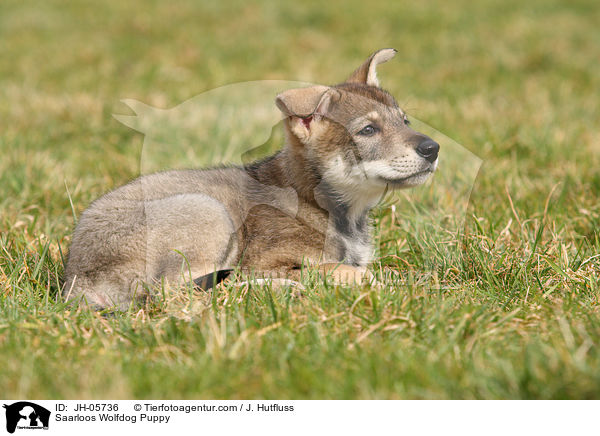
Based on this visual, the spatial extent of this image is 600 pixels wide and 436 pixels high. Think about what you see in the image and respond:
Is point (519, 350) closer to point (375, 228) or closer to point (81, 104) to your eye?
point (375, 228)

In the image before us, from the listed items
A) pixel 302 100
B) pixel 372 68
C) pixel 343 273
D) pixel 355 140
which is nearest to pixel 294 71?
pixel 372 68

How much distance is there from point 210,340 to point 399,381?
89 cm

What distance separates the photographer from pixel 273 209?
4.27 m

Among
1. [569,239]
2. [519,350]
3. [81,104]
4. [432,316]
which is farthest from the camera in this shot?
[81,104]

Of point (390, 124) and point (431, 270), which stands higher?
point (390, 124)

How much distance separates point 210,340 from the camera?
10.0ft

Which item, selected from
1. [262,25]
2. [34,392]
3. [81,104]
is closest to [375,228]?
[34,392]

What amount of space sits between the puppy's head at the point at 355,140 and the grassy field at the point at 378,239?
59 centimetres

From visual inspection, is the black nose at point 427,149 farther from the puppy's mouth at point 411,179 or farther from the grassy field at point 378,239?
the grassy field at point 378,239

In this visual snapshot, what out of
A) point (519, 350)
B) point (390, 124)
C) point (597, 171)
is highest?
point (390, 124)

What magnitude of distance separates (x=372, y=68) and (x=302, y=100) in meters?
0.98

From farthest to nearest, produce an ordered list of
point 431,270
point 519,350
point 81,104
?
point 81,104 < point 431,270 < point 519,350
